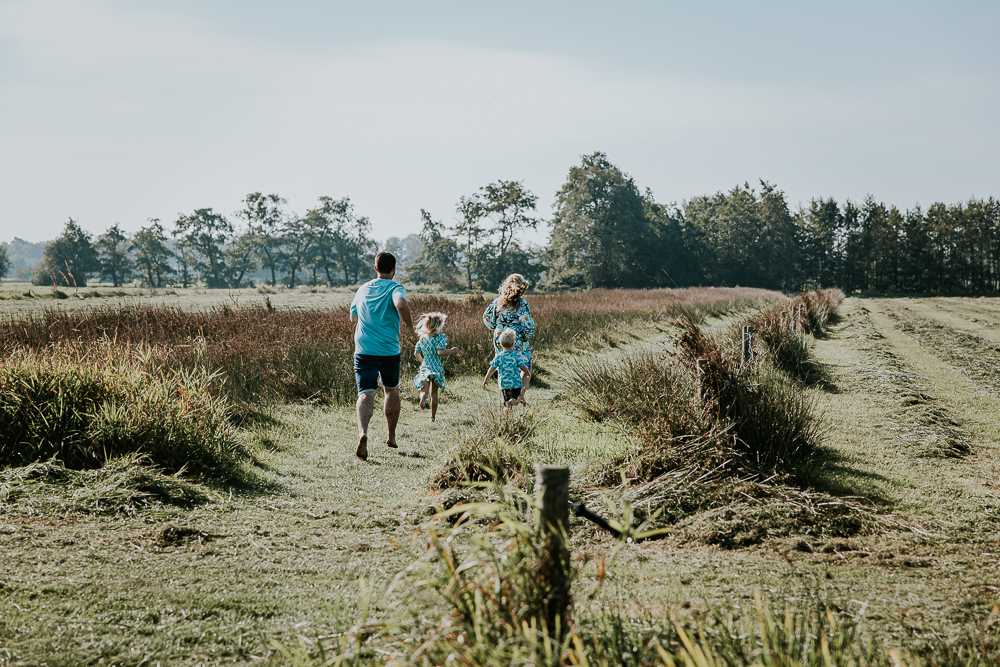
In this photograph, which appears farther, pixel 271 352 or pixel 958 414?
pixel 271 352

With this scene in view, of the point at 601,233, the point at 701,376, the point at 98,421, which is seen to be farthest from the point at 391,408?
the point at 601,233

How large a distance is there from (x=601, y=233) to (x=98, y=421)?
174ft

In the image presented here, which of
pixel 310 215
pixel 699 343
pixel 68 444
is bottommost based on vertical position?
pixel 68 444

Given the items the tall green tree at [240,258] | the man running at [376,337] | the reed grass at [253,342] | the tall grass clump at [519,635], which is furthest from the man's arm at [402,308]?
→ the tall green tree at [240,258]

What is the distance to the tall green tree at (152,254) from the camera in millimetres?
71750

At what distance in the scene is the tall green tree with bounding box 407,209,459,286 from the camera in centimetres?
6138

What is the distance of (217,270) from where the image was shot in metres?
75.6

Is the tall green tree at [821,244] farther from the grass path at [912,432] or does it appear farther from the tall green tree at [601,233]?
the grass path at [912,432]

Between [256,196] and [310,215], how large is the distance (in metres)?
7.09

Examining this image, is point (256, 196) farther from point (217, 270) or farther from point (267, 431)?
point (267, 431)

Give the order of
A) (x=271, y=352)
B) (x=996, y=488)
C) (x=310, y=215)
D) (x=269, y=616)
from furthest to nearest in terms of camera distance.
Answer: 1. (x=310, y=215)
2. (x=271, y=352)
3. (x=996, y=488)
4. (x=269, y=616)

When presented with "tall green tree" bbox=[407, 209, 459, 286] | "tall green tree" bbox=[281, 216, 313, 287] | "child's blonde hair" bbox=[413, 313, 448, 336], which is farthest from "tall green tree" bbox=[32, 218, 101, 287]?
"child's blonde hair" bbox=[413, 313, 448, 336]

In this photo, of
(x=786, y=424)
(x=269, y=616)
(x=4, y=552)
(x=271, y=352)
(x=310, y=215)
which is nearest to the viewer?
(x=269, y=616)

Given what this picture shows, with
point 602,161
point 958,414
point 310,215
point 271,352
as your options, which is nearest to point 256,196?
point 310,215
